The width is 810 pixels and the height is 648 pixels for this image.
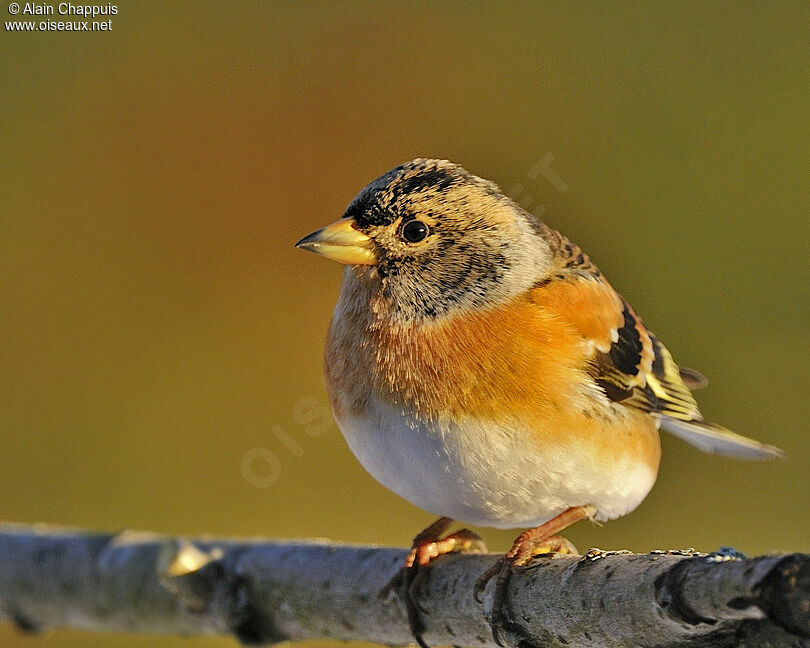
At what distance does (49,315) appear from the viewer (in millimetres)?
4562

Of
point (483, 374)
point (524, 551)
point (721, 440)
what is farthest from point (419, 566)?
point (721, 440)

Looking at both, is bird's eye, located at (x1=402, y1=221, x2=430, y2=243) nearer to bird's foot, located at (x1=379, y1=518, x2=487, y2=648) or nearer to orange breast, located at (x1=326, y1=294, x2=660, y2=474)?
orange breast, located at (x1=326, y1=294, x2=660, y2=474)

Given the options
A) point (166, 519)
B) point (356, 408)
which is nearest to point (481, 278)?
point (356, 408)

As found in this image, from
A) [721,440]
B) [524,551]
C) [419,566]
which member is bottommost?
[419,566]

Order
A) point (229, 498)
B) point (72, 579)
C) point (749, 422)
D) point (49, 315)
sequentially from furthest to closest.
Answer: point (49, 315) → point (229, 498) → point (749, 422) → point (72, 579)

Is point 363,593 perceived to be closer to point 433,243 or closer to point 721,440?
point 433,243

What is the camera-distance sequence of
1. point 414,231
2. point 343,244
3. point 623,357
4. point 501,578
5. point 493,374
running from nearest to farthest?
point 501,578 < point 493,374 < point 343,244 < point 414,231 < point 623,357

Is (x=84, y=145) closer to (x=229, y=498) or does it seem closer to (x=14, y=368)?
(x=14, y=368)

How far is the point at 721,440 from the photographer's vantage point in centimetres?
294

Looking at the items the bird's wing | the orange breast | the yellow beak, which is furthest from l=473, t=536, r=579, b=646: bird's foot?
the yellow beak

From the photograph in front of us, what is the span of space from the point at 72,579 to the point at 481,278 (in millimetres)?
1909

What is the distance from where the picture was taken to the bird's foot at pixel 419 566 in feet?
8.48

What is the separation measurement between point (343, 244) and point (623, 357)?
919 mm

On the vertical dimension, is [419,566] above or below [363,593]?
above
